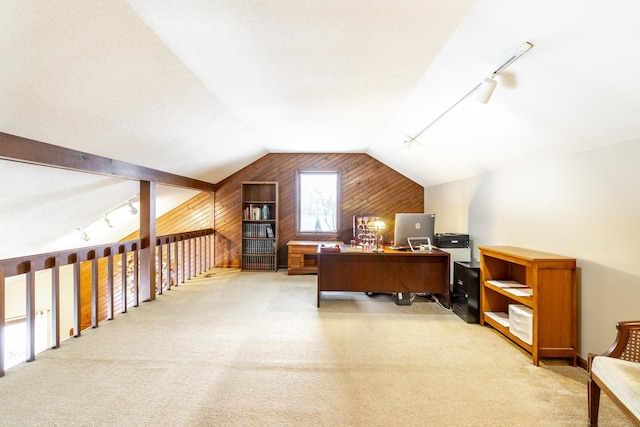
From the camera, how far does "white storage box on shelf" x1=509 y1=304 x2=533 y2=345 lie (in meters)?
2.52

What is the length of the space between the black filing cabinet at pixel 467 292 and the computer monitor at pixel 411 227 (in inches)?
23.7

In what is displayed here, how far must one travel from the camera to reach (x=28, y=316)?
247cm

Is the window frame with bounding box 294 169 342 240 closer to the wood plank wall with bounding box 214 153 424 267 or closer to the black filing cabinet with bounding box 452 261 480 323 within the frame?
the wood plank wall with bounding box 214 153 424 267

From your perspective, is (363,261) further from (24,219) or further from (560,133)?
(24,219)

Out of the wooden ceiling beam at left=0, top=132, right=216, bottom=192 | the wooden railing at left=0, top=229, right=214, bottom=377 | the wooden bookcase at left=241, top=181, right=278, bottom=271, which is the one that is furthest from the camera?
the wooden bookcase at left=241, top=181, right=278, bottom=271

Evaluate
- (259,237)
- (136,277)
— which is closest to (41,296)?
(136,277)

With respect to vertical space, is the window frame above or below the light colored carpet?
above

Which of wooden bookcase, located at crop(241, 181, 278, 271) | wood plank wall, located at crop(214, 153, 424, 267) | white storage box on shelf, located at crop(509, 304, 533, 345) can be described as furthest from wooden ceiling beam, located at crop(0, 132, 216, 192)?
white storage box on shelf, located at crop(509, 304, 533, 345)

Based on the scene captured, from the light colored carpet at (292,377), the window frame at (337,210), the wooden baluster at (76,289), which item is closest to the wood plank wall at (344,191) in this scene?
the window frame at (337,210)

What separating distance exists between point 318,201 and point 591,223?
462 cm

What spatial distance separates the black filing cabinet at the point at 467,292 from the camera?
10.8ft

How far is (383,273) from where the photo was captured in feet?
12.8

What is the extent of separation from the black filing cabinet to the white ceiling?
132 cm

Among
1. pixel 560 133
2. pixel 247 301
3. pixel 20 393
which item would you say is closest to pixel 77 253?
pixel 20 393
